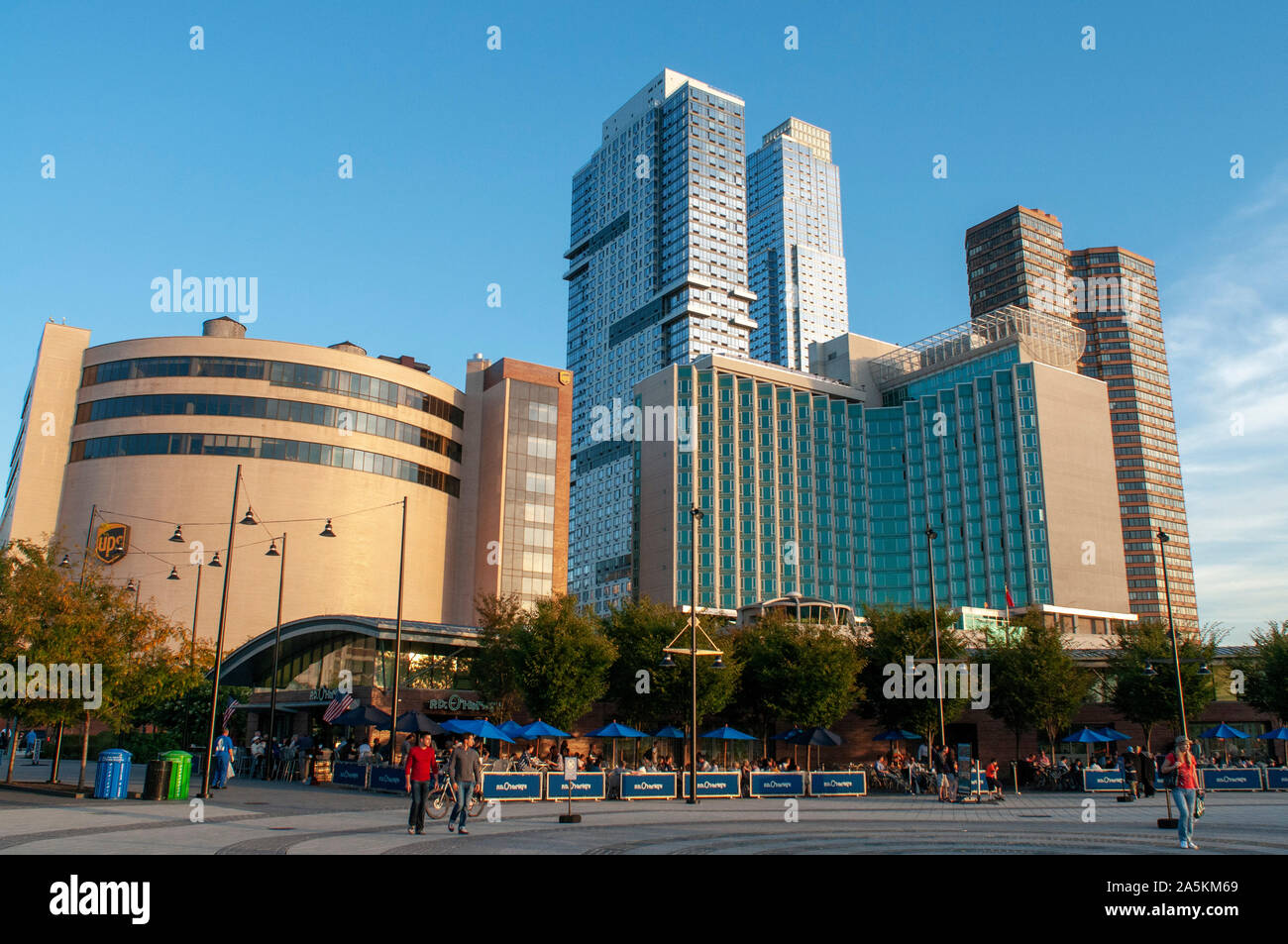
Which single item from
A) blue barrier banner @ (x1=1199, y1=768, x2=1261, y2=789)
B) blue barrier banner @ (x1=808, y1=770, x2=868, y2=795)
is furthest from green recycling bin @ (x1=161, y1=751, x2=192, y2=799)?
blue barrier banner @ (x1=1199, y1=768, x2=1261, y2=789)

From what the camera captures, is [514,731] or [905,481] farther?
[905,481]

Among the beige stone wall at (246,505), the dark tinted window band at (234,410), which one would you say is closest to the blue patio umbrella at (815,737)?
the beige stone wall at (246,505)

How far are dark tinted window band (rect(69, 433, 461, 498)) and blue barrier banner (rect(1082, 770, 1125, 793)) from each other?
61.0 metres

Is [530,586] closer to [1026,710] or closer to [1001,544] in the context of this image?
[1026,710]

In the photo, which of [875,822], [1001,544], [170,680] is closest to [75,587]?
[170,680]

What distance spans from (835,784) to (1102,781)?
35.3 ft

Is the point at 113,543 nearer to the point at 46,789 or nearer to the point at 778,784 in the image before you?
the point at 46,789

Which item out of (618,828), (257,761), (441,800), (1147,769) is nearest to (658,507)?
(257,761)

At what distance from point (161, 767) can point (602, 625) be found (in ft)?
91.1

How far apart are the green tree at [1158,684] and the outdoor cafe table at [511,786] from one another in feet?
117

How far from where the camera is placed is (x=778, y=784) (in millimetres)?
37375

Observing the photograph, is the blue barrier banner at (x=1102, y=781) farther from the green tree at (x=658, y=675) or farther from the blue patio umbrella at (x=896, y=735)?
the green tree at (x=658, y=675)

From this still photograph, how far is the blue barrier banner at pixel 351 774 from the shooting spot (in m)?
35.5
